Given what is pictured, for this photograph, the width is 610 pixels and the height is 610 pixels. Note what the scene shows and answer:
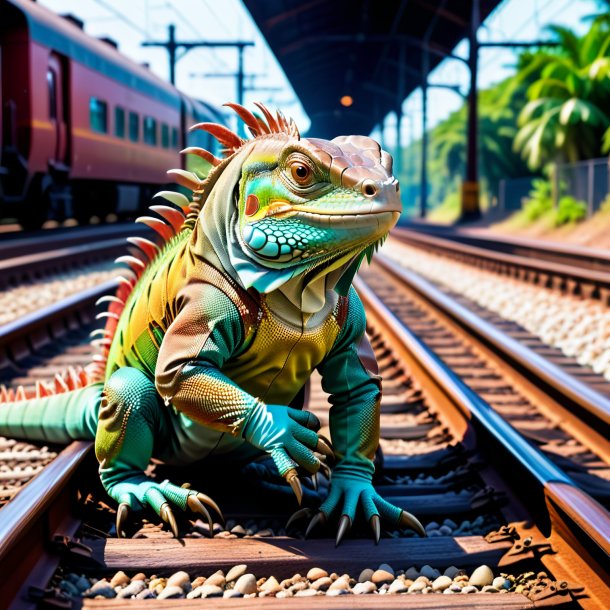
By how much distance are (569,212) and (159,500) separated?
82.1 ft

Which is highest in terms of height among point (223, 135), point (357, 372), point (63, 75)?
point (63, 75)

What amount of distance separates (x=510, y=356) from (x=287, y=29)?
101ft

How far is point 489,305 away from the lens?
1009 centimetres

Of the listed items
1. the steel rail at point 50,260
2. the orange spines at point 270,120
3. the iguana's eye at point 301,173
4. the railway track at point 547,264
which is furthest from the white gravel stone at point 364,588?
the steel rail at point 50,260

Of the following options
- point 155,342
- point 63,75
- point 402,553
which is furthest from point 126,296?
point 63,75

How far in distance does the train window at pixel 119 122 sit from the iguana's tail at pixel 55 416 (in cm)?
1588

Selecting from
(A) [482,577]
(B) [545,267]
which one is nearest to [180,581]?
(A) [482,577]

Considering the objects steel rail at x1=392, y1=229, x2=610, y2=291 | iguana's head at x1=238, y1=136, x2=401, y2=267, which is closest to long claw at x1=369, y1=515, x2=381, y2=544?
iguana's head at x1=238, y1=136, x2=401, y2=267

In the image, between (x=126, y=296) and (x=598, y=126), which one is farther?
(x=598, y=126)

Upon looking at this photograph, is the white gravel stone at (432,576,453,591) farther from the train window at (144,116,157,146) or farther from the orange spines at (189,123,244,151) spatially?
the train window at (144,116,157,146)

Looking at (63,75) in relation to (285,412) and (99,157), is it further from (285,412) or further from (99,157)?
(285,412)

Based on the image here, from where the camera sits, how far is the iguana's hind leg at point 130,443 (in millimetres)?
2875

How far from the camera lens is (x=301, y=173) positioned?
2584 millimetres

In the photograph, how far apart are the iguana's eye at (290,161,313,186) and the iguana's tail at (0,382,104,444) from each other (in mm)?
1294
